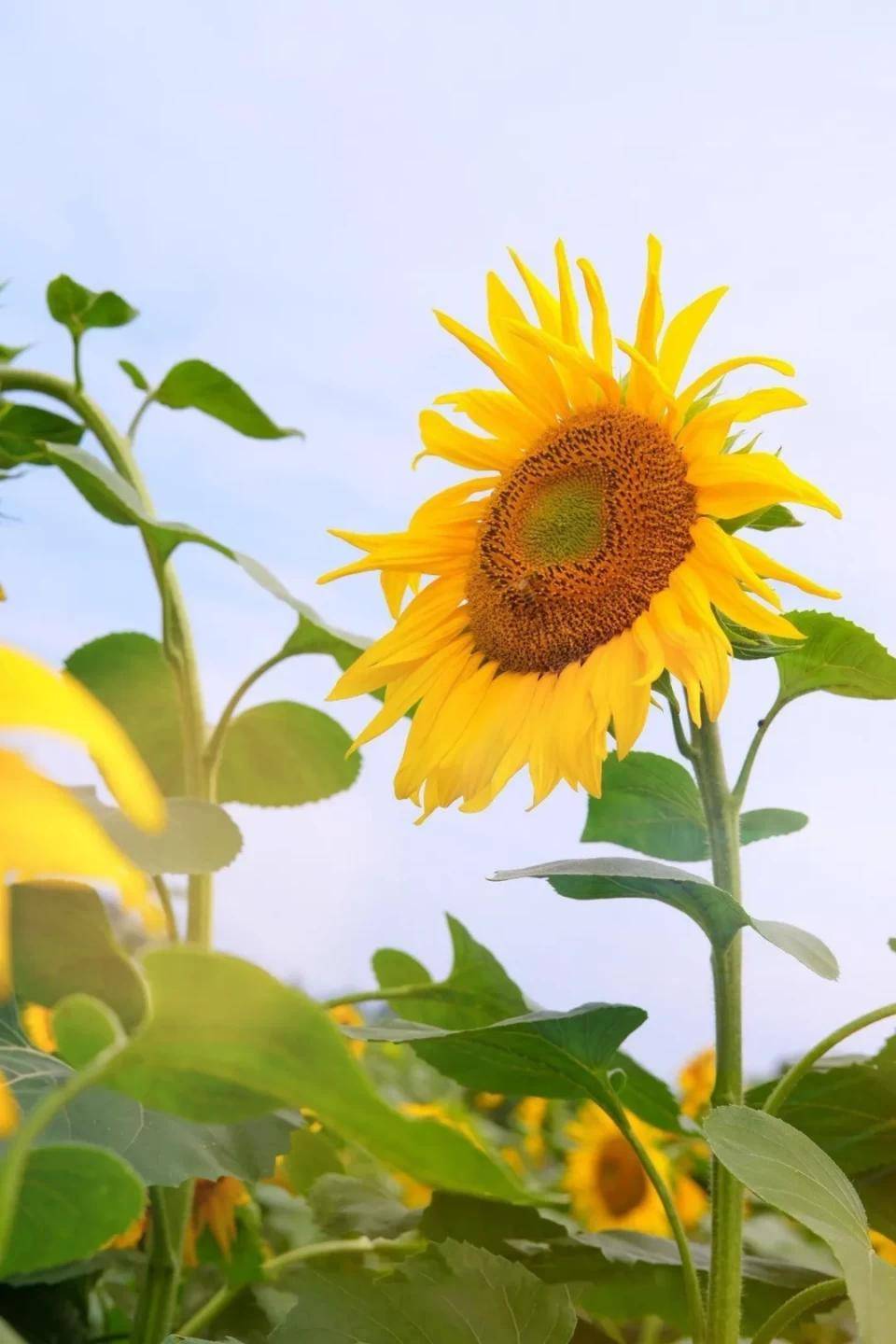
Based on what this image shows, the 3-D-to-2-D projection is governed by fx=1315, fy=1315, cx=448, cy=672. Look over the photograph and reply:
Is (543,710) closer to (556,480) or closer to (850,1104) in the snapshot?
(556,480)

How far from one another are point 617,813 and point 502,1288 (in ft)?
0.78

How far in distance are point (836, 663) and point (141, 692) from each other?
1.52 ft

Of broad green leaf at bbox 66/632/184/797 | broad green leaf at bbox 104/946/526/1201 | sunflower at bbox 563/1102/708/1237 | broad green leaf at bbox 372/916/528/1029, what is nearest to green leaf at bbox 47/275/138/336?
broad green leaf at bbox 66/632/184/797

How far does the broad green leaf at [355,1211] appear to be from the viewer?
72 cm

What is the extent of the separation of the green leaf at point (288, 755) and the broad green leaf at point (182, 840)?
42 cm

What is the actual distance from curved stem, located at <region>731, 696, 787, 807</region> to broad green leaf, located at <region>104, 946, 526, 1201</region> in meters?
0.34


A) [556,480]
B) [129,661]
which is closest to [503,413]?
[556,480]

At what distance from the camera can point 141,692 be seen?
33.7 inches

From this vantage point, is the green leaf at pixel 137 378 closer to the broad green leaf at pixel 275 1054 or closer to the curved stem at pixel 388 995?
the curved stem at pixel 388 995

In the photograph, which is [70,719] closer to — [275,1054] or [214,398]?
[275,1054]

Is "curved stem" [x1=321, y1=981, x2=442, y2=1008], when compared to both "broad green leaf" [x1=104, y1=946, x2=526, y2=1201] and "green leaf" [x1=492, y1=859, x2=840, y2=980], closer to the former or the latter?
"green leaf" [x1=492, y1=859, x2=840, y2=980]

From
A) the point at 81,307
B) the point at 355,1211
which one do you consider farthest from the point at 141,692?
the point at 355,1211

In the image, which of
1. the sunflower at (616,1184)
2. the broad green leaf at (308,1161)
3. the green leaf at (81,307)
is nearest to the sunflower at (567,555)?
the green leaf at (81,307)

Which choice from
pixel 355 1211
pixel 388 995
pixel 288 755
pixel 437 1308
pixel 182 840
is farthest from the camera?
pixel 288 755
